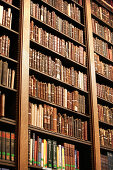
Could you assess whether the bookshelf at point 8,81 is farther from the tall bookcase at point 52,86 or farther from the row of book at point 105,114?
the row of book at point 105,114

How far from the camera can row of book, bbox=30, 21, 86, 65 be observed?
353cm

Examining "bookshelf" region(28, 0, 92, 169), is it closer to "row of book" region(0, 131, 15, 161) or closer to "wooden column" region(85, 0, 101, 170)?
"wooden column" region(85, 0, 101, 170)

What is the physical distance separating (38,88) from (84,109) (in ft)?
2.33

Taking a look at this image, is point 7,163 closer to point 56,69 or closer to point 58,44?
point 56,69

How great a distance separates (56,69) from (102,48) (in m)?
1.03

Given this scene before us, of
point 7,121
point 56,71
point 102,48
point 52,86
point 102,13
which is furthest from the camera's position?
point 102,13

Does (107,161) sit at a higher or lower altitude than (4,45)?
lower

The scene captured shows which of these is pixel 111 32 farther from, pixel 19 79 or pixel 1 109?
pixel 1 109

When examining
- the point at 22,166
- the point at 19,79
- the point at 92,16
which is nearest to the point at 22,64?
the point at 19,79

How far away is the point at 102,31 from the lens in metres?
4.51

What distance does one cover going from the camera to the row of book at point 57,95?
331 cm

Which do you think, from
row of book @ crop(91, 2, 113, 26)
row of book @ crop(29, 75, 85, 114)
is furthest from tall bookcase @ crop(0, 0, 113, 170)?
row of book @ crop(91, 2, 113, 26)

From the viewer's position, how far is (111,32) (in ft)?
15.6

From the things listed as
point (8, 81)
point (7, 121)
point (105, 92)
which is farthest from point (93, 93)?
point (7, 121)
